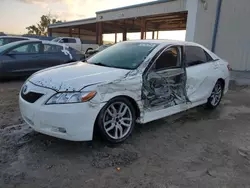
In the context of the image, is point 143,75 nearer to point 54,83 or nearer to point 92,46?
point 54,83

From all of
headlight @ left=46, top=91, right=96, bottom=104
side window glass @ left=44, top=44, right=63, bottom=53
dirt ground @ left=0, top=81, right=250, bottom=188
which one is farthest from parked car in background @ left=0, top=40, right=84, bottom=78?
headlight @ left=46, top=91, right=96, bottom=104

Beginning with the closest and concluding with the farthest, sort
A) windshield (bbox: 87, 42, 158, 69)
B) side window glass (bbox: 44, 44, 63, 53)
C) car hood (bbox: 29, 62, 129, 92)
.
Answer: car hood (bbox: 29, 62, 129, 92)
windshield (bbox: 87, 42, 158, 69)
side window glass (bbox: 44, 44, 63, 53)

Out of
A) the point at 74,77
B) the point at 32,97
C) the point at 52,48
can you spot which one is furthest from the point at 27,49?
the point at 74,77

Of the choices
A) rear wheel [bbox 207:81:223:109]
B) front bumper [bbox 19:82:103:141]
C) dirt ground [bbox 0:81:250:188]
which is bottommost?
dirt ground [bbox 0:81:250:188]

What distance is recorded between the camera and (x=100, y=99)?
319cm

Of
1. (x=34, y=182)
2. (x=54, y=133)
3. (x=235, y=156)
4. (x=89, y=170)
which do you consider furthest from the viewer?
(x=235, y=156)

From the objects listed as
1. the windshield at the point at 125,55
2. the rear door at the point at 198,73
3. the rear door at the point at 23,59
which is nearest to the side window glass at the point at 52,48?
the rear door at the point at 23,59

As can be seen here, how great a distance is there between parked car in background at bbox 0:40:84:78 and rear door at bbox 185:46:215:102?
17.9 ft

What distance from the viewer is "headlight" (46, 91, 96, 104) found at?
305 centimetres

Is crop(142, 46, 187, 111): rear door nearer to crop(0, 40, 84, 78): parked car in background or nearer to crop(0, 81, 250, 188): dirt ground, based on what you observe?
crop(0, 81, 250, 188): dirt ground

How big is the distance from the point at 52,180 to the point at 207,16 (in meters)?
12.8

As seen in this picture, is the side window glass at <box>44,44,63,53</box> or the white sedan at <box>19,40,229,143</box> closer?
the white sedan at <box>19,40,229,143</box>

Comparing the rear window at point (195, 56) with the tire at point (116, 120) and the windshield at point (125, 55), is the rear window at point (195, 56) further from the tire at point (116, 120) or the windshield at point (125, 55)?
the tire at point (116, 120)

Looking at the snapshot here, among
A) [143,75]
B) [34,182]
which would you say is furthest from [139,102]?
[34,182]
